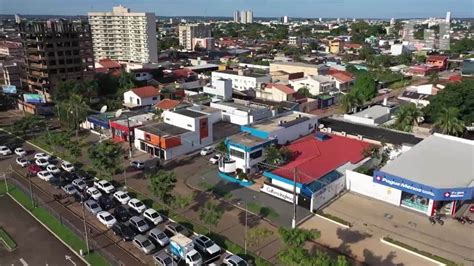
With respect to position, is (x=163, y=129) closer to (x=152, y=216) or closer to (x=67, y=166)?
(x=67, y=166)

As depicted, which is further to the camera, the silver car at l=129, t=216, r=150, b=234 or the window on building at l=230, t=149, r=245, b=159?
the window on building at l=230, t=149, r=245, b=159

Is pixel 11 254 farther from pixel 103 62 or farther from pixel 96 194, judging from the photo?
pixel 103 62

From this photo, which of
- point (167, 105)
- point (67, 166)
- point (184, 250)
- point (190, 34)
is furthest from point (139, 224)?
point (190, 34)

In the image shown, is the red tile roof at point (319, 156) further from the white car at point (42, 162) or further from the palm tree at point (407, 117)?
the white car at point (42, 162)

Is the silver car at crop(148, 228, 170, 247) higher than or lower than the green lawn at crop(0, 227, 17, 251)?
higher

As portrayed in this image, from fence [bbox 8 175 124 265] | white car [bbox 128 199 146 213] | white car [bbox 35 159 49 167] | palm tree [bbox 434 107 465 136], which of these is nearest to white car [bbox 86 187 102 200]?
fence [bbox 8 175 124 265]

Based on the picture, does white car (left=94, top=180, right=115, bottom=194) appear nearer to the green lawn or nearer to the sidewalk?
the green lawn
